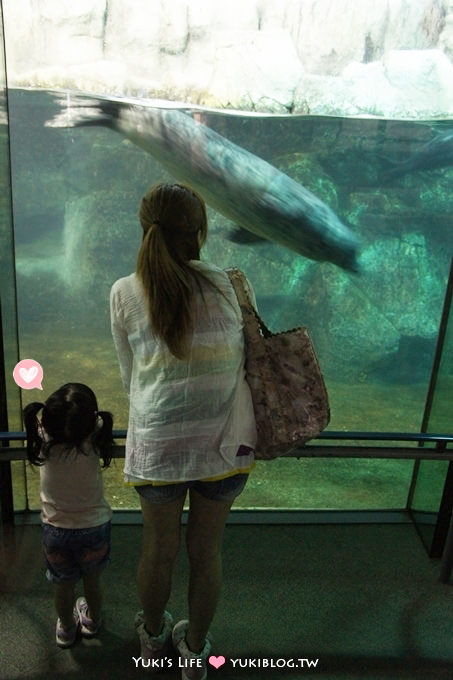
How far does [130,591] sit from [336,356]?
371 centimetres

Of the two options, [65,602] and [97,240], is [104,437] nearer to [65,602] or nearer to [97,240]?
[65,602]

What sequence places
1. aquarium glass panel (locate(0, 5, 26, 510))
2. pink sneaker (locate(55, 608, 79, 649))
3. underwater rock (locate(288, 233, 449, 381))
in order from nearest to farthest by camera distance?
pink sneaker (locate(55, 608, 79, 649)) < aquarium glass panel (locate(0, 5, 26, 510)) < underwater rock (locate(288, 233, 449, 381))

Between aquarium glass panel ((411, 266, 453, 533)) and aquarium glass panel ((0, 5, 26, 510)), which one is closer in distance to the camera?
aquarium glass panel ((0, 5, 26, 510))

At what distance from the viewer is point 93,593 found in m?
1.59

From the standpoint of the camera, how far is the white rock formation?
9.48 ft

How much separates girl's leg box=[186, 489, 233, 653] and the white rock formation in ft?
8.73

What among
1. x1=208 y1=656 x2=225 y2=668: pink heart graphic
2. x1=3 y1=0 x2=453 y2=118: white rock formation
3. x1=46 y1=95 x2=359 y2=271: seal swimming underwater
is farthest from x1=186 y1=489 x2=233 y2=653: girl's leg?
x1=3 y1=0 x2=453 y2=118: white rock formation

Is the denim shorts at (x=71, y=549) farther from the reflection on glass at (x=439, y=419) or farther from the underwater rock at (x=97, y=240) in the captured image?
the underwater rock at (x=97, y=240)

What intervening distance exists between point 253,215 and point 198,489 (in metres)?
2.63

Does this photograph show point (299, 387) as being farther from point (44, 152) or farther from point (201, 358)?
point (44, 152)

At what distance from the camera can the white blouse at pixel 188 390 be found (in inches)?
46.0

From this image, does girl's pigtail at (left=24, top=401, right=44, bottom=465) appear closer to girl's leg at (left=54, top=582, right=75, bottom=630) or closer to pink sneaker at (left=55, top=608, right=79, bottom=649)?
girl's leg at (left=54, top=582, right=75, bottom=630)

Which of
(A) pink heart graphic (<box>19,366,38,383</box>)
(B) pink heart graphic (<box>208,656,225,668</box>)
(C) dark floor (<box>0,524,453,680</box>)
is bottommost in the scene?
(C) dark floor (<box>0,524,453,680</box>)

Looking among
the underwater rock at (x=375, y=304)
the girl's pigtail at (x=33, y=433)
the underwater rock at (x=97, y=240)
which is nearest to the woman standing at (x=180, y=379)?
the girl's pigtail at (x=33, y=433)
